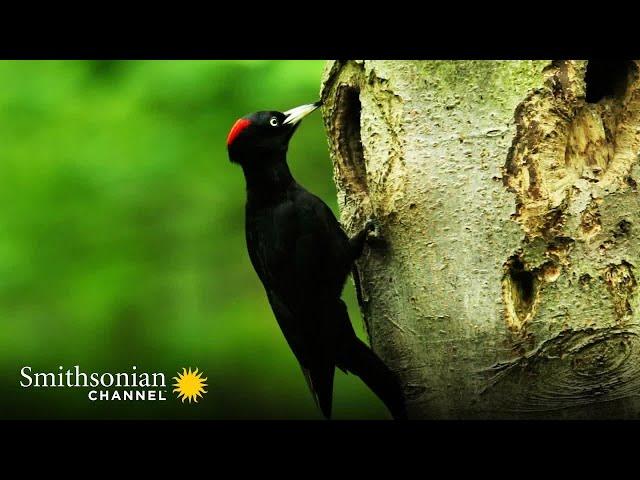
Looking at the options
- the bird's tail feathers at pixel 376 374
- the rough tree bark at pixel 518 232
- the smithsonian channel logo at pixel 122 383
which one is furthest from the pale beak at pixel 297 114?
the smithsonian channel logo at pixel 122 383

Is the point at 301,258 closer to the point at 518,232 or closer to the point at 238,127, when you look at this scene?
the point at 238,127

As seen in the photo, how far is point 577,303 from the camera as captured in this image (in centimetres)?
359

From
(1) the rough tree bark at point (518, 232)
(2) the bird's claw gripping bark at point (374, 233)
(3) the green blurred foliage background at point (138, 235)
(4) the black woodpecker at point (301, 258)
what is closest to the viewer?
(1) the rough tree bark at point (518, 232)

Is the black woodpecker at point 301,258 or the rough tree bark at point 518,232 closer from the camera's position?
the rough tree bark at point 518,232

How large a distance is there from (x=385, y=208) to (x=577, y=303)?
82 cm

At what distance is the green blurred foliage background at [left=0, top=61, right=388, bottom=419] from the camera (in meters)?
4.77

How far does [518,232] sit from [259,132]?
133 cm

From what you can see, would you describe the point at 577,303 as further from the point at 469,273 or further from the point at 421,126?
the point at 421,126

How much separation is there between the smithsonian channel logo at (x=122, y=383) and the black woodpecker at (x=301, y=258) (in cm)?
69

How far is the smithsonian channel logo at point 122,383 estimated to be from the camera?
4.51m

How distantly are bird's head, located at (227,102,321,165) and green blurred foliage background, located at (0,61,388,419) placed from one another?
30cm

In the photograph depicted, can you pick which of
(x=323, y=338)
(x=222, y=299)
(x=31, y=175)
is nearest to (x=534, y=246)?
(x=323, y=338)

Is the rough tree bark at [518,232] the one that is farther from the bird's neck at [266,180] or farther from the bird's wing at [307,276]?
the bird's neck at [266,180]

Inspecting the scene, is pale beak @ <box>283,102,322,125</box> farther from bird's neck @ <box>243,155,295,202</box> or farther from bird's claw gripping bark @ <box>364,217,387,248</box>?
bird's claw gripping bark @ <box>364,217,387,248</box>
